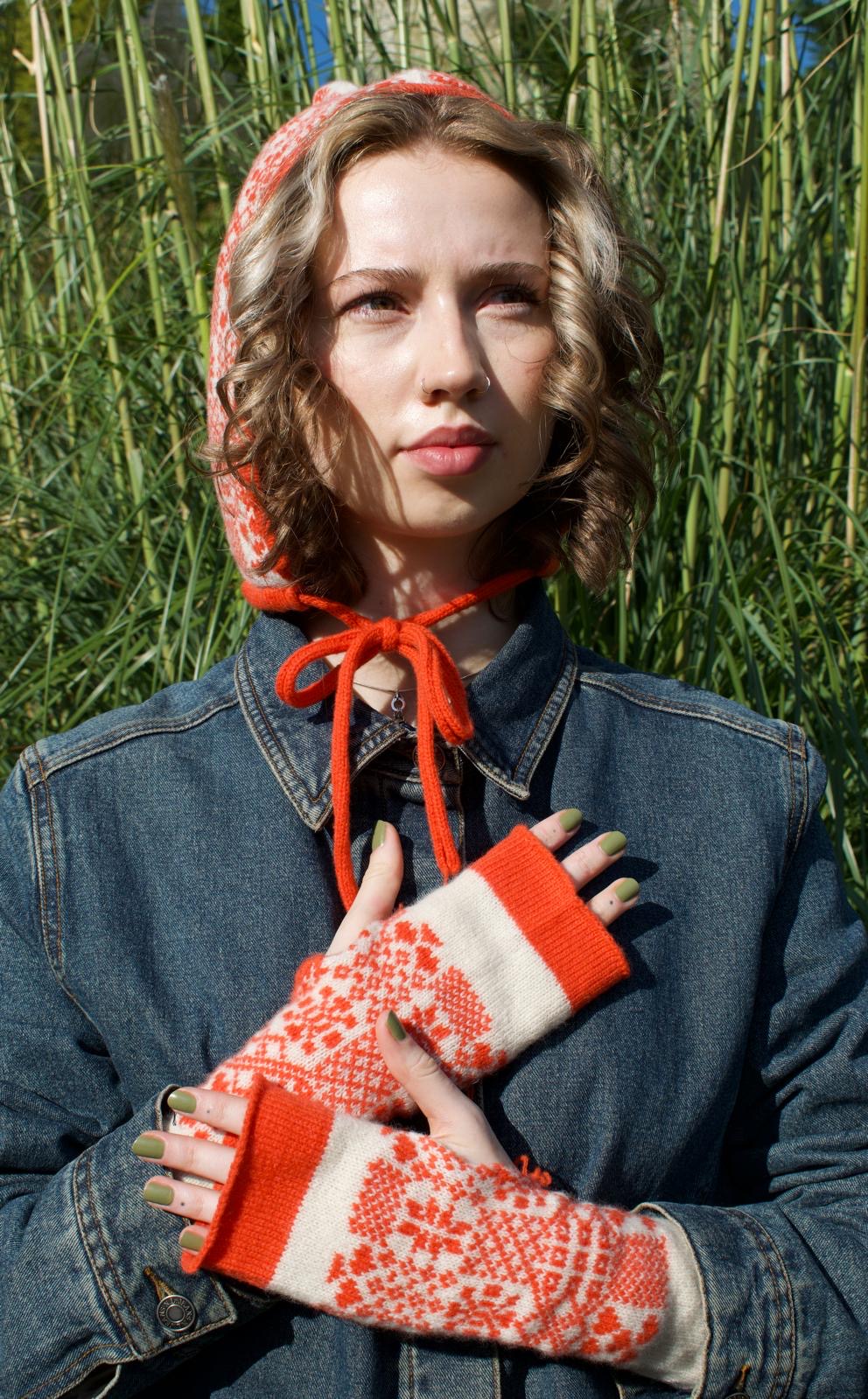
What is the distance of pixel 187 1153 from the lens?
3.51ft

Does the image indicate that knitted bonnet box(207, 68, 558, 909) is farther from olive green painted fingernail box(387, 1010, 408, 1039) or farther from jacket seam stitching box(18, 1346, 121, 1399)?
jacket seam stitching box(18, 1346, 121, 1399)

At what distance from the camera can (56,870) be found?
4.04ft

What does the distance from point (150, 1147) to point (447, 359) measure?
2.48ft

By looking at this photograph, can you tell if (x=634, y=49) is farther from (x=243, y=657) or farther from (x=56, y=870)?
(x=56, y=870)

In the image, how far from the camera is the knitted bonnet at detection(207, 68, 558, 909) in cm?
125

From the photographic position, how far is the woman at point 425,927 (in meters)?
1.08

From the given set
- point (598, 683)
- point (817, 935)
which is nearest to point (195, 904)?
point (598, 683)

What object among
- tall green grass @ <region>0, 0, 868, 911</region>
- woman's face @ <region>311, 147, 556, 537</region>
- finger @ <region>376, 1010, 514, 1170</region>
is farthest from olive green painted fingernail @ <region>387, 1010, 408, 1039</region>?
tall green grass @ <region>0, 0, 868, 911</region>

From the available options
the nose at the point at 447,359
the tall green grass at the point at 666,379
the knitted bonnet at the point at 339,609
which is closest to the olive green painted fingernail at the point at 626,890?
the knitted bonnet at the point at 339,609

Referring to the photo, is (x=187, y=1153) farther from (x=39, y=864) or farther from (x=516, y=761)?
(x=516, y=761)

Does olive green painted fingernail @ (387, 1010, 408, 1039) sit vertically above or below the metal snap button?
above

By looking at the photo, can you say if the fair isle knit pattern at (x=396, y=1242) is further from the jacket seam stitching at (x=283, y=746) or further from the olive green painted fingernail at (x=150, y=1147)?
the jacket seam stitching at (x=283, y=746)

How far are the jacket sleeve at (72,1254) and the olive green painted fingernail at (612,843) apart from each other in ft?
1.54

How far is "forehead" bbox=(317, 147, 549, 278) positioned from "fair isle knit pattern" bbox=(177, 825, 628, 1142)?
0.58 meters
